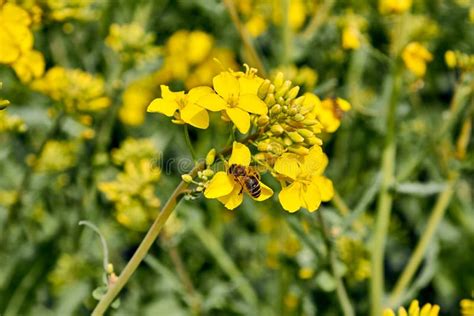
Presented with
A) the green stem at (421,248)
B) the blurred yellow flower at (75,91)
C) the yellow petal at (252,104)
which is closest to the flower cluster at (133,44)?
the blurred yellow flower at (75,91)

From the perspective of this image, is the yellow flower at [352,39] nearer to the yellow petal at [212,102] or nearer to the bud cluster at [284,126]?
the bud cluster at [284,126]

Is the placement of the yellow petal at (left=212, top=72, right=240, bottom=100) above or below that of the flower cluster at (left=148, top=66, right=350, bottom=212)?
above

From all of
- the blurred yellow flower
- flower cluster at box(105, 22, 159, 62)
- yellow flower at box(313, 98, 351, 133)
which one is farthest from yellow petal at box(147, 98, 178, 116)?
flower cluster at box(105, 22, 159, 62)

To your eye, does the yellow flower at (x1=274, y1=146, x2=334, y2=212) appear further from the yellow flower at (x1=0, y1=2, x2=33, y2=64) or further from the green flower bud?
the yellow flower at (x1=0, y1=2, x2=33, y2=64)

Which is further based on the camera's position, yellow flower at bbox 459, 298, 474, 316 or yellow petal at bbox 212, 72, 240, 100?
yellow flower at bbox 459, 298, 474, 316

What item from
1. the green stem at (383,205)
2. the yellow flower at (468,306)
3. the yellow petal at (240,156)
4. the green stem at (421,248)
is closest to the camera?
the yellow petal at (240,156)

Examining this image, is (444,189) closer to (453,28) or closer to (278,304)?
(278,304)

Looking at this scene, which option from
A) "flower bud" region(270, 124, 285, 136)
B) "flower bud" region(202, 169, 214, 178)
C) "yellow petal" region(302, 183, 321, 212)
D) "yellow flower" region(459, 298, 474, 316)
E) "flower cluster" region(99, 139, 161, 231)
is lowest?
"flower cluster" region(99, 139, 161, 231)

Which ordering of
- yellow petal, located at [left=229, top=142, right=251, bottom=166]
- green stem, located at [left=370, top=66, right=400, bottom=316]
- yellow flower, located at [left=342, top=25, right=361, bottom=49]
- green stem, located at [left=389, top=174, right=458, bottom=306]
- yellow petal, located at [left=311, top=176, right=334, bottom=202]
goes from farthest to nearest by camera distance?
yellow flower, located at [left=342, top=25, right=361, bottom=49] < green stem, located at [left=389, top=174, right=458, bottom=306] < green stem, located at [left=370, top=66, right=400, bottom=316] < yellow petal, located at [left=311, top=176, right=334, bottom=202] < yellow petal, located at [left=229, top=142, right=251, bottom=166]
